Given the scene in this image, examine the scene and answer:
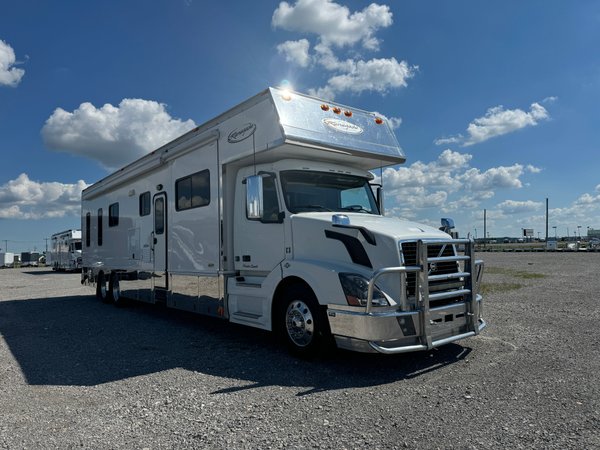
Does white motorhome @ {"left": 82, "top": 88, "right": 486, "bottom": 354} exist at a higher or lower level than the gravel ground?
higher

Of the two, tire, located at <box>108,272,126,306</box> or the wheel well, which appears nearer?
the wheel well

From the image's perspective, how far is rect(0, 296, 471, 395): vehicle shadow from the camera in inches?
203

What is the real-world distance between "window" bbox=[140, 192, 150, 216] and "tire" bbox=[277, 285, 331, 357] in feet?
16.4

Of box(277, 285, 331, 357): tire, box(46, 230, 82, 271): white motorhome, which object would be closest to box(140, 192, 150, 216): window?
box(277, 285, 331, 357): tire

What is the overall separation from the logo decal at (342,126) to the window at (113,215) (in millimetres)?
7038

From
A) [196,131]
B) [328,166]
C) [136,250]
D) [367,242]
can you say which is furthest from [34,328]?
[367,242]

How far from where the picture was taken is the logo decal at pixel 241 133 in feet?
21.3

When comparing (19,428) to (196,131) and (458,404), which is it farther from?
(196,131)

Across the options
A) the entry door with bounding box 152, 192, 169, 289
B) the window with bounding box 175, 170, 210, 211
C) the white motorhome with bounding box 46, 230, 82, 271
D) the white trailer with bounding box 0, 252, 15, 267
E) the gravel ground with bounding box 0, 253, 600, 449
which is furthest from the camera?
the white trailer with bounding box 0, 252, 15, 267

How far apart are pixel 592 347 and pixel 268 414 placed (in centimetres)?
476

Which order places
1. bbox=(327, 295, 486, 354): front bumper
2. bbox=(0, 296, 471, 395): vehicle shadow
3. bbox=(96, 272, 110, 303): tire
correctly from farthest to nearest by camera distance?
bbox=(96, 272, 110, 303): tire, bbox=(0, 296, 471, 395): vehicle shadow, bbox=(327, 295, 486, 354): front bumper

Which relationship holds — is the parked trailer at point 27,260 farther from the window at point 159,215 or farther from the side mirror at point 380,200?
the side mirror at point 380,200

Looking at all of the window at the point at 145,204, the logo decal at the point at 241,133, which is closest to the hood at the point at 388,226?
the logo decal at the point at 241,133

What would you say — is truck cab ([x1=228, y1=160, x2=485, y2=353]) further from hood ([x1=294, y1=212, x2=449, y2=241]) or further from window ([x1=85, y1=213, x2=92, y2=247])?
window ([x1=85, y1=213, x2=92, y2=247])
